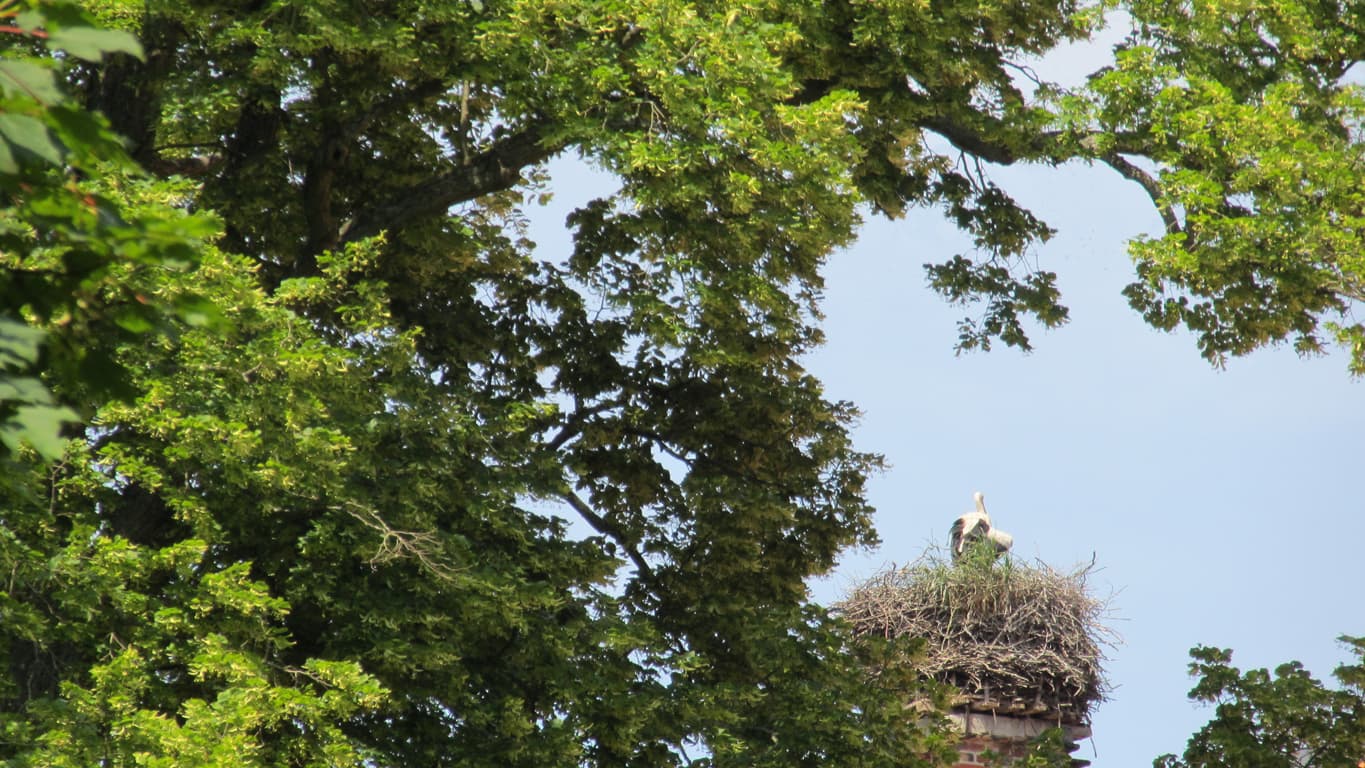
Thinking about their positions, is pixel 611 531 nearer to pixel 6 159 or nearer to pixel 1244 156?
pixel 1244 156

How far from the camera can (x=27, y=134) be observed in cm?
296

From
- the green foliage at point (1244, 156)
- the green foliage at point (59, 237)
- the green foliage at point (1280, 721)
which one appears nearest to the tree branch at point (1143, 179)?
the green foliage at point (1244, 156)

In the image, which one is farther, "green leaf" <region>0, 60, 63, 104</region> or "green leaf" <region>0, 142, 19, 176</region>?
"green leaf" <region>0, 142, 19, 176</region>

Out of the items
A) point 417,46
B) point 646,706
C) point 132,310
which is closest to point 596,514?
point 646,706

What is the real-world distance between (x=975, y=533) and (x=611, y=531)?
663cm

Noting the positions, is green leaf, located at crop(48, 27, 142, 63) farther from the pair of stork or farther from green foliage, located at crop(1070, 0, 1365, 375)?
the pair of stork

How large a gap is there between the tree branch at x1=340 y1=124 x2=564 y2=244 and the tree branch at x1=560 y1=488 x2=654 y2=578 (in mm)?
2633

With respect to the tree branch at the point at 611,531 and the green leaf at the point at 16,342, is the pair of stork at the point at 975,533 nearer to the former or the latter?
the tree branch at the point at 611,531

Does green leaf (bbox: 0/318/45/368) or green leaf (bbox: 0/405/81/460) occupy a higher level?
green leaf (bbox: 0/318/45/368)

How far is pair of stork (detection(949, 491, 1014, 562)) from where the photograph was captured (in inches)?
740

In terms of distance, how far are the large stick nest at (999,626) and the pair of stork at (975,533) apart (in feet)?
2.46

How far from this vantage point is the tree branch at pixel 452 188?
11883 mm

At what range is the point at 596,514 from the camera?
45.2 feet

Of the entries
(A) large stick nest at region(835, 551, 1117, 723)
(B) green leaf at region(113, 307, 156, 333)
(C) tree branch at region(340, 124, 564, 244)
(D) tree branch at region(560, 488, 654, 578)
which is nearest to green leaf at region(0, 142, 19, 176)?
(B) green leaf at region(113, 307, 156, 333)
